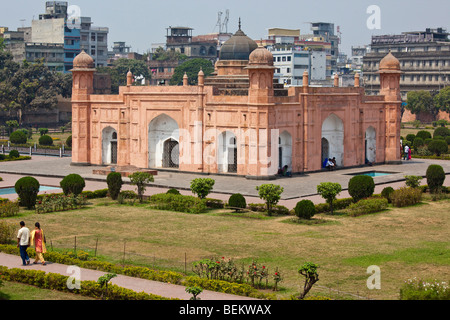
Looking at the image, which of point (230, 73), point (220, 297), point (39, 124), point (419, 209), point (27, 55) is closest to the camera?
point (220, 297)

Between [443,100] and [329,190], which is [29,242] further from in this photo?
[443,100]

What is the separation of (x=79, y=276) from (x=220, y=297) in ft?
12.8

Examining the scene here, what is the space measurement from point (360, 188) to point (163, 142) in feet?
50.3

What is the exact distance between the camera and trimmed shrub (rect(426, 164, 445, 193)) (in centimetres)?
3472

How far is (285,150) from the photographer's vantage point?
41906mm

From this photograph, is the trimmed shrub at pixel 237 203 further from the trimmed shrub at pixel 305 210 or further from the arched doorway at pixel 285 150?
the arched doorway at pixel 285 150

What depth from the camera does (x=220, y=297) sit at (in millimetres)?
17875

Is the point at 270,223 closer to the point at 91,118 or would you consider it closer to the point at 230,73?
the point at 230,73

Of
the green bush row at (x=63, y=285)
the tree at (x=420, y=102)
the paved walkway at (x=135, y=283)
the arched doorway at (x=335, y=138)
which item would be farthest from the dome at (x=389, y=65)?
the tree at (x=420, y=102)

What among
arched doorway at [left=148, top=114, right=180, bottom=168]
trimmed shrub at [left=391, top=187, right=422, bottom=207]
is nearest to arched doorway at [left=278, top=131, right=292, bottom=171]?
arched doorway at [left=148, top=114, right=180, bottom=168]

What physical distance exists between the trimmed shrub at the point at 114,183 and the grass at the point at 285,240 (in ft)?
3.90

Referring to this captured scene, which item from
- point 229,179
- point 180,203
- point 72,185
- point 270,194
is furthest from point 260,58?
point 72,185

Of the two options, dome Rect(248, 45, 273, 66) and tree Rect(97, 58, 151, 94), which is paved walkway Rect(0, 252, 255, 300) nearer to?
dome Rect(248, 45, 273, 66)
